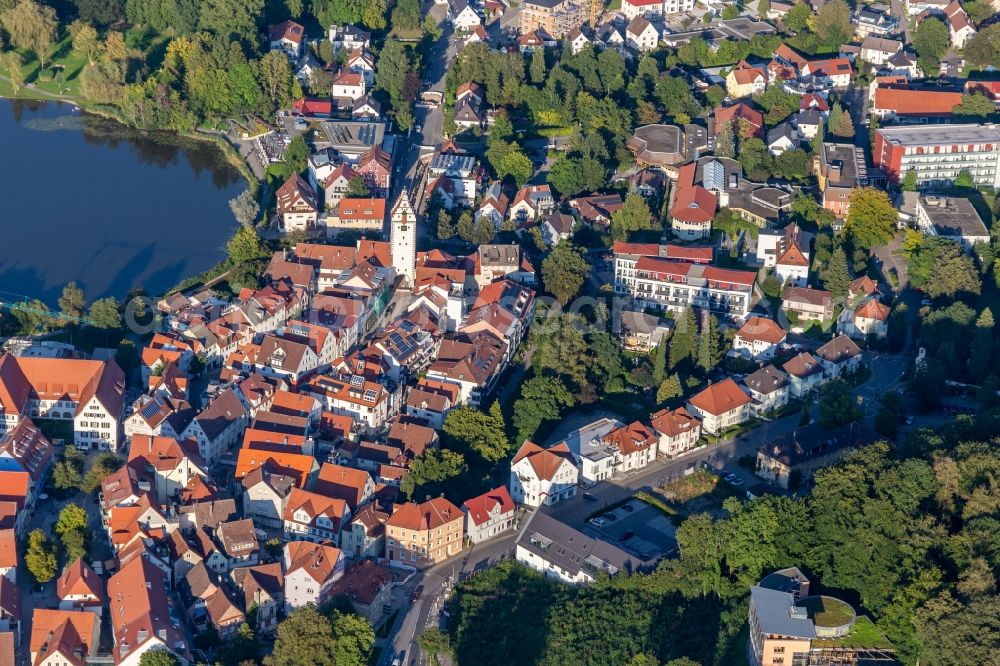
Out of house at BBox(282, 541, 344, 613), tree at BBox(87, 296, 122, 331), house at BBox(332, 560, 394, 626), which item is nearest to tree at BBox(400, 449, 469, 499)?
house at BBox(332, 560, 394, 626)

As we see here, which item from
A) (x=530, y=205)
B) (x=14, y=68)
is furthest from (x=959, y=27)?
(x=14, y=68)

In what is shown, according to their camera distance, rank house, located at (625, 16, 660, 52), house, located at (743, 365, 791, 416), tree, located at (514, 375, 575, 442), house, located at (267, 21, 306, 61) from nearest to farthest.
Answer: tree, located at (514, 375, 575, 442)
house, located at (743, 365, 791, 416)
house, located at (625, 16, 660, 52)
house, located at (267, 21, 306, 61)

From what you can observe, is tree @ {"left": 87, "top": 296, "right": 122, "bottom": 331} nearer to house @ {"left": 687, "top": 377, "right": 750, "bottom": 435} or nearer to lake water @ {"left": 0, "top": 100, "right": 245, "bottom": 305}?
lake water @ {"left": 0, "top": 100, "right": 245, "bottom": 305}

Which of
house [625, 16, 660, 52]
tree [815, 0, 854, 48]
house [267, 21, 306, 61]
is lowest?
house [267, 21, 306, 61]

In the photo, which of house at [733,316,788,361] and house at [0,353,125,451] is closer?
house at [0,353,125,451]

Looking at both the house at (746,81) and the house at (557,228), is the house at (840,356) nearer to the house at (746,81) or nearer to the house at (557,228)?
the house at (557,228)

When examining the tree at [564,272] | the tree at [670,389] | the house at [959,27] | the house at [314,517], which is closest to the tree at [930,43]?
the house at [959,27]
